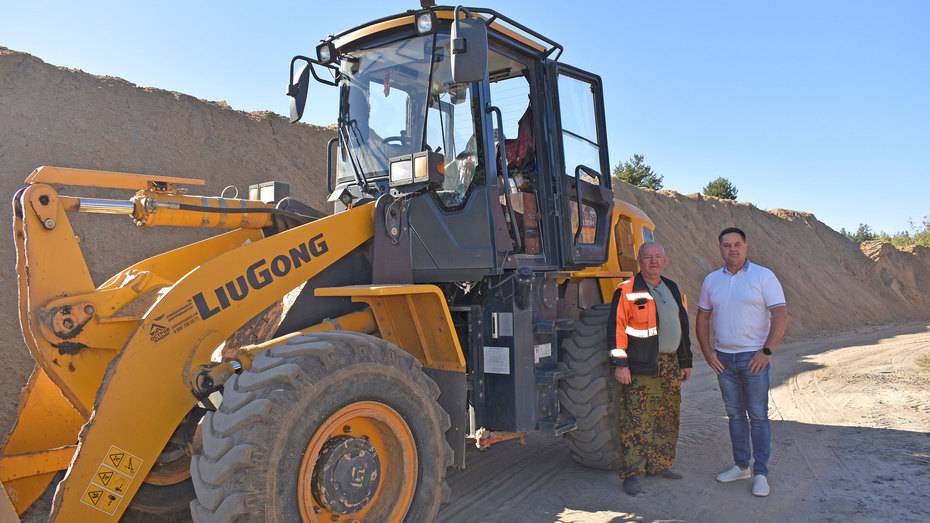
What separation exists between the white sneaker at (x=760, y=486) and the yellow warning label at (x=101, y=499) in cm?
424

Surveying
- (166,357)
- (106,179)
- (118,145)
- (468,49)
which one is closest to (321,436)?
(166,357)

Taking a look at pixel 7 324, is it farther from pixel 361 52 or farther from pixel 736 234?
pixel 736 234

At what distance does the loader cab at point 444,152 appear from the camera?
14.4 ft

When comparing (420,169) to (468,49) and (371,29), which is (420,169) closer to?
(468,49)

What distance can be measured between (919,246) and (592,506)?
31.8 m

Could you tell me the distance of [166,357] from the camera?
3.31m

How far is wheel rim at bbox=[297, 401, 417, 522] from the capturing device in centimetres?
320

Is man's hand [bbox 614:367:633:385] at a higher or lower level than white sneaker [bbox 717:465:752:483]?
higher

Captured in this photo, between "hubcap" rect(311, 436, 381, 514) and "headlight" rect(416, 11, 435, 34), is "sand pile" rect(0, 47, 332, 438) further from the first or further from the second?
"headlight" rect(416, 11, 435, 34)

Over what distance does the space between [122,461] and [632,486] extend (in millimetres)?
3544

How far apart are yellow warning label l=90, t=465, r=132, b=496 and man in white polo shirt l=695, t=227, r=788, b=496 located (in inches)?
161

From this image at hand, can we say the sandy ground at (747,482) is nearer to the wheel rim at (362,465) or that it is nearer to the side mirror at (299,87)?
the wheel rim at (362,465)

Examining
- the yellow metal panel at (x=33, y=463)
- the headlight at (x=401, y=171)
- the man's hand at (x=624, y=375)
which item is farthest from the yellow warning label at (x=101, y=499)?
the man's hand at (x=624, y=375)

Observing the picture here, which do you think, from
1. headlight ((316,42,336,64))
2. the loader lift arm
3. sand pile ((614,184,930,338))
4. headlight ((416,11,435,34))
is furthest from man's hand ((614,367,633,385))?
sand pile ((614,184,930,338))
